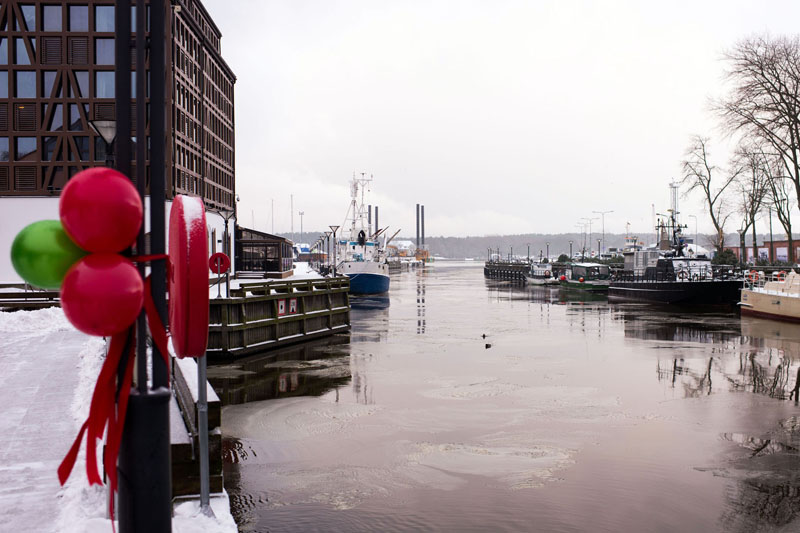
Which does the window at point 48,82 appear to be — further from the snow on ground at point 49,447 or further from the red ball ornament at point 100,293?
the red ball ornament at point 100,293

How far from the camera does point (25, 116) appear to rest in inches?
1865

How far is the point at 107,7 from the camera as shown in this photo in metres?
47.7

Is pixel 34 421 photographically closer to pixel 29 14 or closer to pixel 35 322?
pixel 35 322

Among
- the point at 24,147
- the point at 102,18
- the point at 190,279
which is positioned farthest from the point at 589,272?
the point at 190,279

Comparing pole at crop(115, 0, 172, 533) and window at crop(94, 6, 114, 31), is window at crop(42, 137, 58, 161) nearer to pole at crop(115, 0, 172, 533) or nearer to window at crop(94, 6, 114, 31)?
window at crop(94, 6, 114, 31)

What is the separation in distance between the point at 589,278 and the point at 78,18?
180 ft

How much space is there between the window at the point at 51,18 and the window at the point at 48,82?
110 inches

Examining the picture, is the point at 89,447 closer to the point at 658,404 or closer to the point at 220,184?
the point at 658,404

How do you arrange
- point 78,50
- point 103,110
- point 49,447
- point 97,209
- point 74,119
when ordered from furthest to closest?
point 103,110 < point 74,119 < point 78,50 < point 49,447 < point 97,209

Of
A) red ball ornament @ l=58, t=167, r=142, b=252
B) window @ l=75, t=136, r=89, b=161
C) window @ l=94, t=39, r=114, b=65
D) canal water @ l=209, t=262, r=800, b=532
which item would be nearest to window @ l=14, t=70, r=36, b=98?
window @ l=75, t=136, r=89, b=161

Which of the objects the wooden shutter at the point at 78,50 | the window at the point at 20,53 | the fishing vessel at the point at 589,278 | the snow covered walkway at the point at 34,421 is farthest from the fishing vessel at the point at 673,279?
the window at the point at 20,53

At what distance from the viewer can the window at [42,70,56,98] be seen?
1873 inches

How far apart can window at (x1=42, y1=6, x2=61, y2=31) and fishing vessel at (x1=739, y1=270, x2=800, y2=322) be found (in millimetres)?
45566

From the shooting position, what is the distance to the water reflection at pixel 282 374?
58.1 ft
